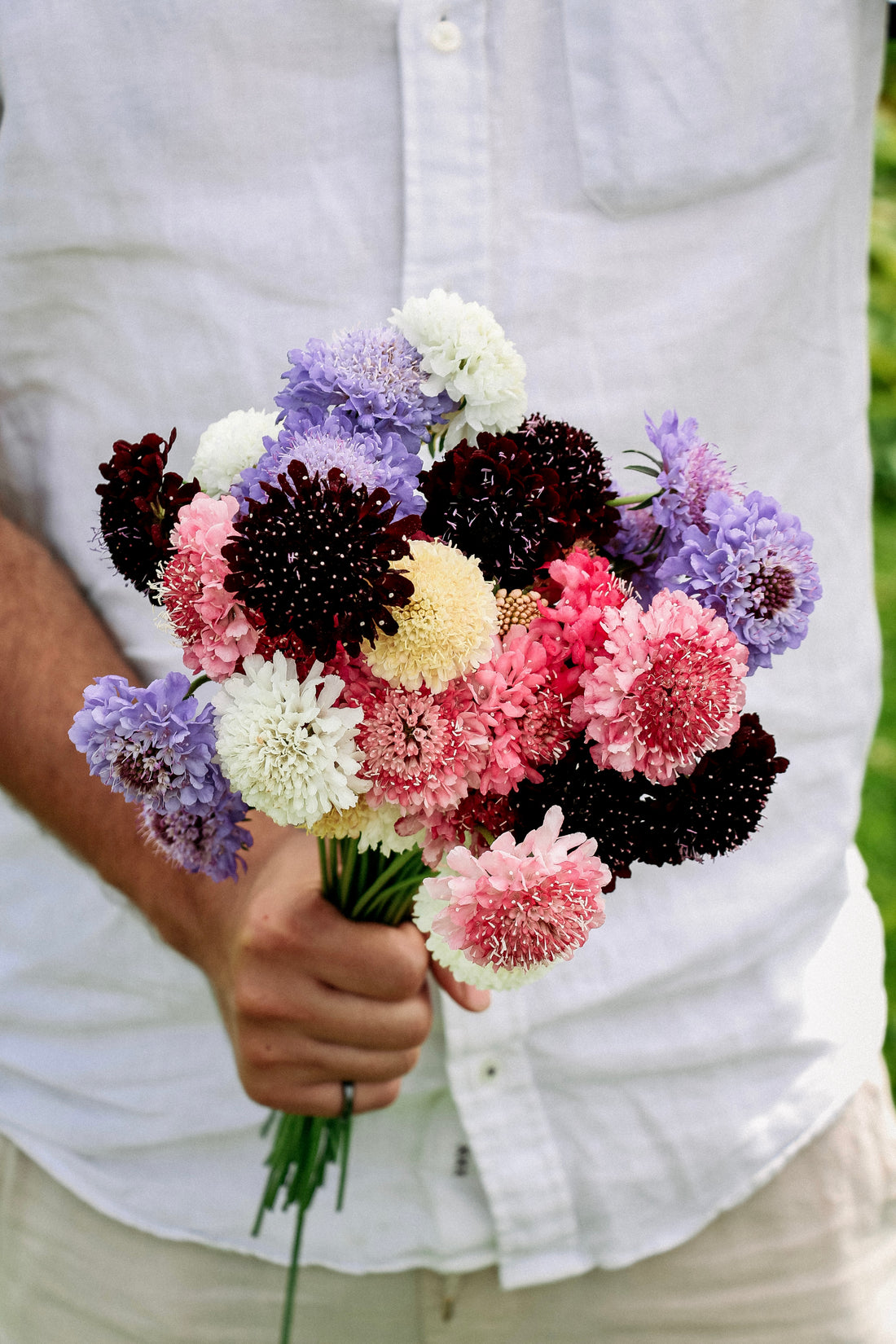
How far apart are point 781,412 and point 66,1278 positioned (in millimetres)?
1037

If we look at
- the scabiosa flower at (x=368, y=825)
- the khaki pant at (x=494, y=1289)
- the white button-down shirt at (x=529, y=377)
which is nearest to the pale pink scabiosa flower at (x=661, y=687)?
the scabiosa flower at (x=368, y=825)

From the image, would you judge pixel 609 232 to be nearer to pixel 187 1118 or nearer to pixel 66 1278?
pixel 187 1118

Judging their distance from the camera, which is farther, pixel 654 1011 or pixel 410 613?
pixel 654 1011

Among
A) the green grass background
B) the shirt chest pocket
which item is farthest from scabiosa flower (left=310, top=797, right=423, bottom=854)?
the green grass background

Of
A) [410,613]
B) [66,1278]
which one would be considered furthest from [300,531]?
[66,1278]

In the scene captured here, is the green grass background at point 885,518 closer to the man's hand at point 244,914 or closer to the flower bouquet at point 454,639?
the man's hand at point 244,914

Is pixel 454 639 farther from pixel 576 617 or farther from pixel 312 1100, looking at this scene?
pixel 312 1100

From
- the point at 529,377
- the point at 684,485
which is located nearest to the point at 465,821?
the point at 684,485

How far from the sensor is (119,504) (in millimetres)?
533

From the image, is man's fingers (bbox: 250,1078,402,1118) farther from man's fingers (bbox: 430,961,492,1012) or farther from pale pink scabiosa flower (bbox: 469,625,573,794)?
pale pink scabiosa flower (bbox: 469,625,573,794)

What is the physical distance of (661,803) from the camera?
1.72 feet

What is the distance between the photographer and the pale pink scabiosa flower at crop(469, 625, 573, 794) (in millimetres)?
484

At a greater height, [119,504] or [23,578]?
[119,504]

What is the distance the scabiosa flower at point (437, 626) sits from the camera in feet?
1.52
